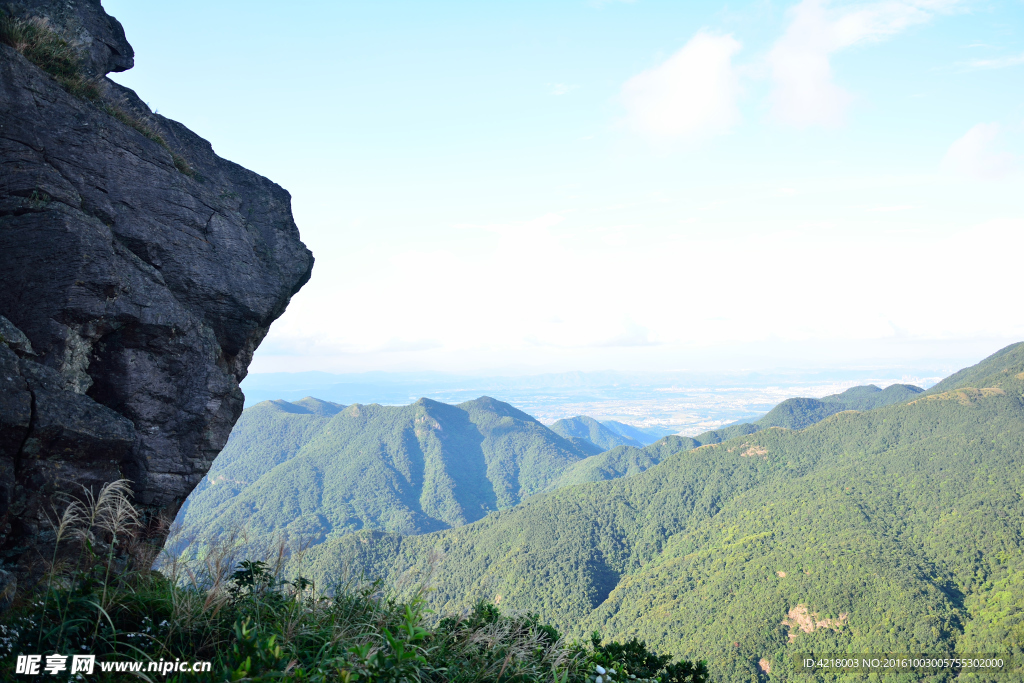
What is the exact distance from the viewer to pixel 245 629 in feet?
15.1

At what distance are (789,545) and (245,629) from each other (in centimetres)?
11374

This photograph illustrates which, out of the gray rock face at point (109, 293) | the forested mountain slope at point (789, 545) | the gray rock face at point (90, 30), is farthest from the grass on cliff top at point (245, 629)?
the forested mountain slope at point (789, 545)

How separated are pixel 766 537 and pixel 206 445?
116 metres

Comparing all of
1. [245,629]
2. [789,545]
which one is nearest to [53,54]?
[245,629]

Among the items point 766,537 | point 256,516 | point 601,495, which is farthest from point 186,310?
point 256,516

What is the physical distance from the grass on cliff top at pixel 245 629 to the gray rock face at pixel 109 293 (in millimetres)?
1142

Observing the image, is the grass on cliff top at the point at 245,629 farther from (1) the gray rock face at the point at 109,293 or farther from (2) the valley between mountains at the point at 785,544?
(2) the valley between mountains at the point at 785,544

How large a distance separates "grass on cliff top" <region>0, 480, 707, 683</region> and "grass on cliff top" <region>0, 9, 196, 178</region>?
868 centimetres

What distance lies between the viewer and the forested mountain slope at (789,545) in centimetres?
7250

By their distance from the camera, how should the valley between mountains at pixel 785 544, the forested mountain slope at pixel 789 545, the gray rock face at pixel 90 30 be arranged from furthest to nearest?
the forested mountain slope at pixel 789 545
the valley between mountains at pixel 785 544
the gray rock face at pixel 90 30

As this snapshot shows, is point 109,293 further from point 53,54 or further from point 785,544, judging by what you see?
point 785,544

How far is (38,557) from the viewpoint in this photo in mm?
6648

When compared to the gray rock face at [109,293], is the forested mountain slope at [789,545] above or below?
below

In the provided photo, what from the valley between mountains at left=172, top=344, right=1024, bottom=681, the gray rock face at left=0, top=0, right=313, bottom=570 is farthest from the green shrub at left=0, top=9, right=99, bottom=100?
the valley between mountains at left=172, top=344, right=1024, bottom=681
